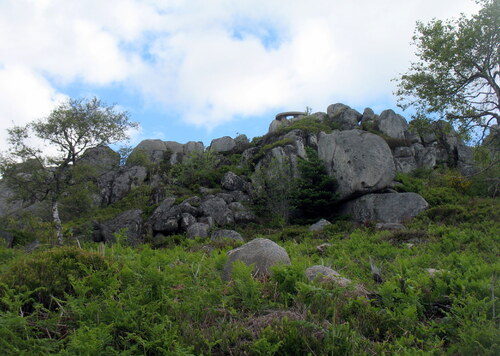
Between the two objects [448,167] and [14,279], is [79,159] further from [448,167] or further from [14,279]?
[448,167]

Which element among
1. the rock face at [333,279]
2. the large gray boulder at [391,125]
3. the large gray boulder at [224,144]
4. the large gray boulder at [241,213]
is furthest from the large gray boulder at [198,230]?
the large gray boulder at [391,125]

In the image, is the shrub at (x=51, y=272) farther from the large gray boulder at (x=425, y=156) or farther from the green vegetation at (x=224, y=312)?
the large gray boulder at (x=425, y=156)

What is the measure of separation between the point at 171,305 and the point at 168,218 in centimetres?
1849

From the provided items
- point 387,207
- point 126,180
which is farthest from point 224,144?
point 387,207

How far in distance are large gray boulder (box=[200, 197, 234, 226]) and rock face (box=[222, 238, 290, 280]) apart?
16310 millimetres

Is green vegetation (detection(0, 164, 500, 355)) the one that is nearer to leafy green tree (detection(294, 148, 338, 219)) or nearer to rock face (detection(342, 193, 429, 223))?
rock face (detection(342, 193, 429, 223))

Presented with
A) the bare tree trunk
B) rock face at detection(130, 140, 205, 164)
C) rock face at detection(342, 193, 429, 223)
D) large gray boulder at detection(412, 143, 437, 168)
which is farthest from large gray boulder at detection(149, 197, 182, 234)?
large gray boulder at detection(412, 143, 437, 168)

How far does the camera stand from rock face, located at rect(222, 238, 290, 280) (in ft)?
18.7

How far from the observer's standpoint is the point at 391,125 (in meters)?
38.5

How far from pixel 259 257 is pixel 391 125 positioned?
36086 millimetres

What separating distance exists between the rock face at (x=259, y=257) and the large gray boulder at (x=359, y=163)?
17928 mm

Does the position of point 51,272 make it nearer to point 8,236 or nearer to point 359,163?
point 8,236

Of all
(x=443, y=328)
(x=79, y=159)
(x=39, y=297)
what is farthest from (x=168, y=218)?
(x=443, y=328)

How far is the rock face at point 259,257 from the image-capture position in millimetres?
5697
